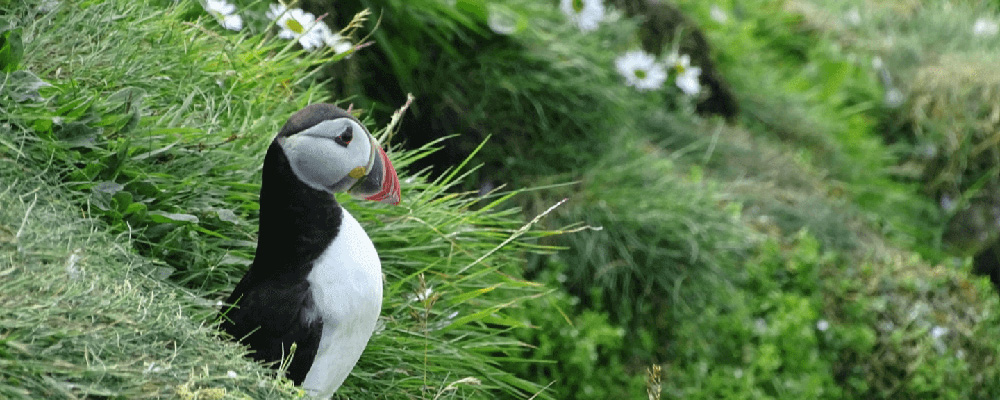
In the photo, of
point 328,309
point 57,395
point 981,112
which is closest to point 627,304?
point 328,309

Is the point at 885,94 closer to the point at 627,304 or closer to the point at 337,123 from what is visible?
the point at 627,304

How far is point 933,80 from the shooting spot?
6402 mm

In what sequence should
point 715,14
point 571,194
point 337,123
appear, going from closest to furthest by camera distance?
point 337,123, point 571,194, point 715,14

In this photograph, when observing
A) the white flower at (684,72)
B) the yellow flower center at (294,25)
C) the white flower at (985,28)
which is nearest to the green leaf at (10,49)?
the yellow flower center at (294,25)

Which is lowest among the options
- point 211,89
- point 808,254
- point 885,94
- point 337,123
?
point 885,94

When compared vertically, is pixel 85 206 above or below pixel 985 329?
above

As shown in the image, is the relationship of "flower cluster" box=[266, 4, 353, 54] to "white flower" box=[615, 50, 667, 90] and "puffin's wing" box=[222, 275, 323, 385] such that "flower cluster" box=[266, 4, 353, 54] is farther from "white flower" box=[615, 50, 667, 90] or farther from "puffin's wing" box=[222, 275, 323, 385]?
"white flower" box=[615, 50, 667, 90]

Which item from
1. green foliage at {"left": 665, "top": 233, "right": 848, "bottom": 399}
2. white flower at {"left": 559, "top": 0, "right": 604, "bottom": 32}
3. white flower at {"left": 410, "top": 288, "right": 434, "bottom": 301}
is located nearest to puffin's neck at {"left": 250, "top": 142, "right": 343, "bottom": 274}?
white flower at {"left": 410, "top": 288, "right": 434, "bottom": 301}

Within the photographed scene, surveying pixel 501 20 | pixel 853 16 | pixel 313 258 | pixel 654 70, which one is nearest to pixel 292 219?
pixel 313 258

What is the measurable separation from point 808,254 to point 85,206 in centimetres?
316

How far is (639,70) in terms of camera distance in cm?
492

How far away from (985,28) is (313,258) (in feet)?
23.0

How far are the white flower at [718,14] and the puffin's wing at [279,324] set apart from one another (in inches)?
191

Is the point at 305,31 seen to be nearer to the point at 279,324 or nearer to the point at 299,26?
the point at 299,26
